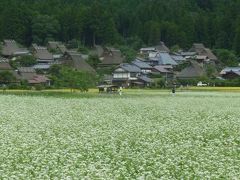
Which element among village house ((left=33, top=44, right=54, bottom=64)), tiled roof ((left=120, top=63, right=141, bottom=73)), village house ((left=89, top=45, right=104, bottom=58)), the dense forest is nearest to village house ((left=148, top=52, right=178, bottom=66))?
village house ((left=89, top=45, right=104, bottom=58))

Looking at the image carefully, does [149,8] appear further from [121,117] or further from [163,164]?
[163,164]

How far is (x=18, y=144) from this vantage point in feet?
39.7

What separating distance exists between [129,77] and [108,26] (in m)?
21.0

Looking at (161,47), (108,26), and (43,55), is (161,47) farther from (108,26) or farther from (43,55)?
(43,55)

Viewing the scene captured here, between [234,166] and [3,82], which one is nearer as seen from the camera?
[234,166]

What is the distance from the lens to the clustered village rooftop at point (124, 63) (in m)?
61.4

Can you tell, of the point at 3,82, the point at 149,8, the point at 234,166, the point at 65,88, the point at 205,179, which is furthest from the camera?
the point at 149,8

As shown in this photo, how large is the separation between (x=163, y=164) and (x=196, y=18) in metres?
81.6

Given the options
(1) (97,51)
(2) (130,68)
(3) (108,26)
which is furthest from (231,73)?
(3) (108,26)

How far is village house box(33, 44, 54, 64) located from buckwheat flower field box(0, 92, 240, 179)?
5052 cm

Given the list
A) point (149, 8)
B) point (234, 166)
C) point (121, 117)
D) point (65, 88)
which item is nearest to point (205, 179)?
point (234, 166)

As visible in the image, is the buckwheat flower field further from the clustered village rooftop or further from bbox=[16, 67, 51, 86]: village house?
the clustered village rooftop

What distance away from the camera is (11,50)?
7131 cm

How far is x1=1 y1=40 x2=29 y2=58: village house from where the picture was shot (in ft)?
232
